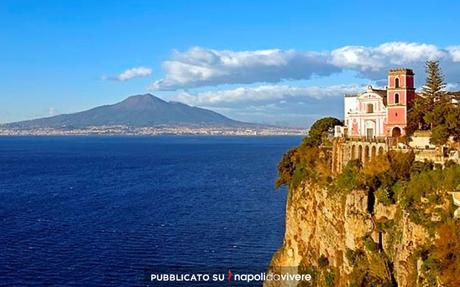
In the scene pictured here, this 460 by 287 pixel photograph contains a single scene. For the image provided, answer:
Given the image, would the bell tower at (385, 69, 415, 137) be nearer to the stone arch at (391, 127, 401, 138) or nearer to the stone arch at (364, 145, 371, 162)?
the stone arch at (391, 127, 401, 138)

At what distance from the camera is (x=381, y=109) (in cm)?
4422

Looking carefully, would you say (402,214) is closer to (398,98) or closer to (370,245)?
(370,245)

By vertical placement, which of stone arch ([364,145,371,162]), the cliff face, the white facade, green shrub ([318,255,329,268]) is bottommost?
green shrub ([318,255,329,268])

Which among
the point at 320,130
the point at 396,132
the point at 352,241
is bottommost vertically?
the point at 352,241

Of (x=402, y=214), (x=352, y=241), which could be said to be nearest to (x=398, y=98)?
(x=352, y=241)

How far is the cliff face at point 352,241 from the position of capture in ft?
93.5

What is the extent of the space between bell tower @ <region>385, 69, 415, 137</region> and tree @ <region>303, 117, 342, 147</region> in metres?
7.18

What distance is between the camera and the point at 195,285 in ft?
151

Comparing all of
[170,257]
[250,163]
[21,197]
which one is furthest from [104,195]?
[250,163]

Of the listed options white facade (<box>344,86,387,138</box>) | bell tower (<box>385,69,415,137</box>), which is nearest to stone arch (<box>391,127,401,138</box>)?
bell tower (<box>385,69,415,137</box>)

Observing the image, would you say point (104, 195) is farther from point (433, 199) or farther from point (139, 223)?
point (433, 199)

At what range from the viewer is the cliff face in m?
28.5

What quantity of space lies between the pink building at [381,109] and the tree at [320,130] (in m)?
1.64

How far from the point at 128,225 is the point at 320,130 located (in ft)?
85.2
